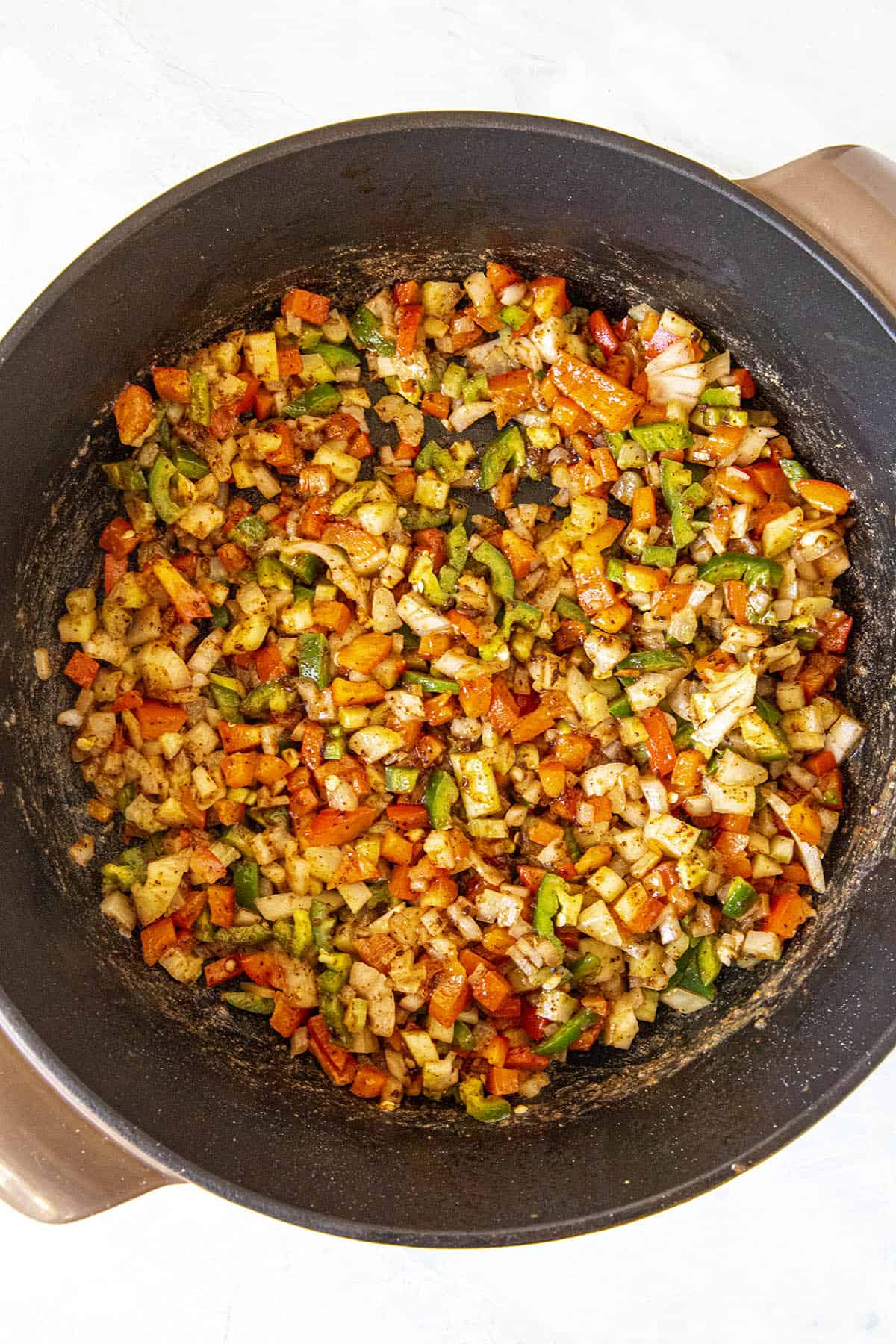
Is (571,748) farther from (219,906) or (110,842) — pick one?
(110,842)

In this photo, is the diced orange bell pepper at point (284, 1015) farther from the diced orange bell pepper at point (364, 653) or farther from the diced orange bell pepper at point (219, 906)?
the diced orange bell pepper at point (364, 653)

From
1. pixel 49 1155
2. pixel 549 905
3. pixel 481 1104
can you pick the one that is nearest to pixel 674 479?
pixel 549 905

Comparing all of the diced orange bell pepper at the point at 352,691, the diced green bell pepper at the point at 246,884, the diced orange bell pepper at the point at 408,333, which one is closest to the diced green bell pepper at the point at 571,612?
the diced orange bell pepper at the point at 352,691

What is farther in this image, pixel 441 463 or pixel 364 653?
pixel 441 463

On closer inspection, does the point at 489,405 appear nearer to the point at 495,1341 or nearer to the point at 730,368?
the point at 730,368

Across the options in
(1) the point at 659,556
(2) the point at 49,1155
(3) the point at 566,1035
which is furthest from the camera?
(1) the point at 659,556

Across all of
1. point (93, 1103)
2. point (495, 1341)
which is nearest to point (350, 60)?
point (93, 1103)

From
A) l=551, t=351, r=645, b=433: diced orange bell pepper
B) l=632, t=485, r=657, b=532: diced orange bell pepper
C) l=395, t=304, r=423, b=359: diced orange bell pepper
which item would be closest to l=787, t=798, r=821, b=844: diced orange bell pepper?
l=632, t=485, r=657, b=532: diced orange bell pepper
